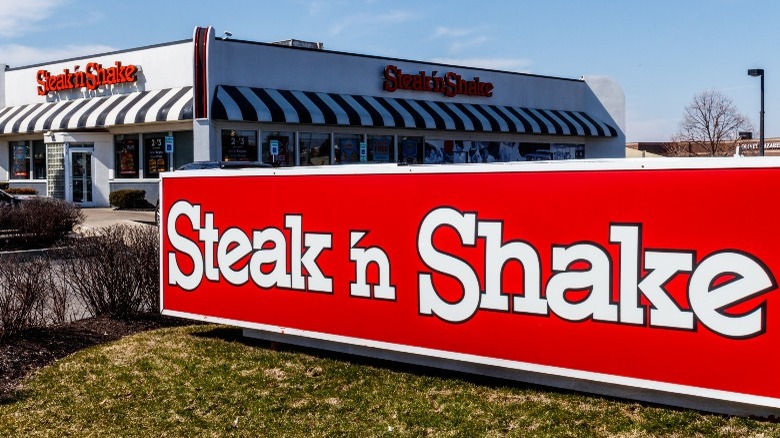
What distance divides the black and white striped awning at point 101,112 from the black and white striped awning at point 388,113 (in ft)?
5.57

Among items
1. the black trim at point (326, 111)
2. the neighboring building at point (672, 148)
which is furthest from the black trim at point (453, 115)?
→ the neighboring building at point (672, 148)

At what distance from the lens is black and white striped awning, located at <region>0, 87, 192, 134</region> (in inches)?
1171

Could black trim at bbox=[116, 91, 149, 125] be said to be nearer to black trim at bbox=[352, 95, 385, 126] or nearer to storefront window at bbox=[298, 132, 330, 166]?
storefront window at bbox=[298, 132, 330, 166]

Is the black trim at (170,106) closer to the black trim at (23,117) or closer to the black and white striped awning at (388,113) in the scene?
the black and white striped awning at (388,113)

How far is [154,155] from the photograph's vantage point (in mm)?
32594

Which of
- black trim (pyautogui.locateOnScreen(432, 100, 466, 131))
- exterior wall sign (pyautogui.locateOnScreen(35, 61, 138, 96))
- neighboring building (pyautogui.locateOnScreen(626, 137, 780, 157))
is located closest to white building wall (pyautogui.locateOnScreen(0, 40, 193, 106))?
exterior wall sign (pyautogui.locateOnScreen(35, 61, 138, 96))

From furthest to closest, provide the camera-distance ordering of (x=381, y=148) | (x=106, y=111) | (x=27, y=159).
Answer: (x=27, y=159), (x=381, y=148), (x=106, y=111)

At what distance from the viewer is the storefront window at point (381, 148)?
112ft

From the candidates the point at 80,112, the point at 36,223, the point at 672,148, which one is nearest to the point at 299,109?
the point at 80,112

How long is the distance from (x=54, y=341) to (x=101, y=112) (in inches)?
1010

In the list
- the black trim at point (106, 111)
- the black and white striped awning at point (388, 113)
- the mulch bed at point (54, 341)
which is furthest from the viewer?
the black trim at point (106, 111)

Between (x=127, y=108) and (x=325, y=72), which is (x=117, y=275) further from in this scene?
(x=325, y=72)

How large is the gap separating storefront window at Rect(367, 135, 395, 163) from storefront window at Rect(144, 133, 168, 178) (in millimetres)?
7646

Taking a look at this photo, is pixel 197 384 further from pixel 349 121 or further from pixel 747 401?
pixel 349 121
